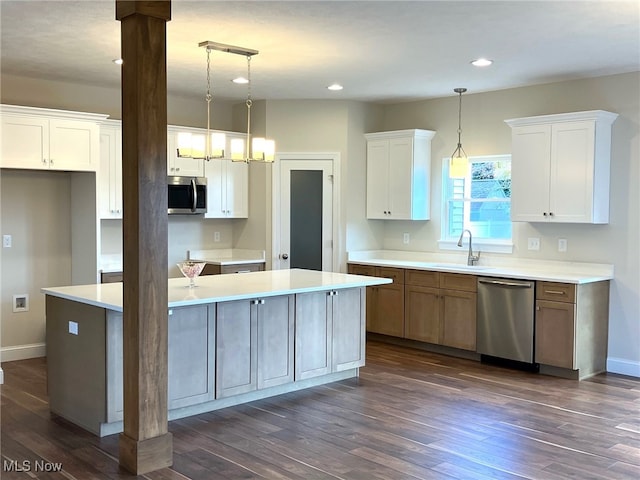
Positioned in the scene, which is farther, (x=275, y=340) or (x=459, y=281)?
(x=459, y=281)

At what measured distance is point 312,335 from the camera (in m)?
5.14

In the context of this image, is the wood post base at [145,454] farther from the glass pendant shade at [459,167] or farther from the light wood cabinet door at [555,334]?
the glass pendant shade at [459,167]

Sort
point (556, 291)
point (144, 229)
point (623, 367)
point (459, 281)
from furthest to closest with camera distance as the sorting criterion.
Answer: point (459, 281), point (623, 367), point (556, 291), point (144, 229)

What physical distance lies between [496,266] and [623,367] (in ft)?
4.95

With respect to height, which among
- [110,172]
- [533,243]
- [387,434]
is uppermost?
[110,172]

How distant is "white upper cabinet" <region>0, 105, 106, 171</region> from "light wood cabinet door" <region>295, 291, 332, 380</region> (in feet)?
8.15

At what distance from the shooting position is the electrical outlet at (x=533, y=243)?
6.34m

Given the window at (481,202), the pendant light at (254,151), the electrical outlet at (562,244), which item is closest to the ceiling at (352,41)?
the pendant light at (254,151)

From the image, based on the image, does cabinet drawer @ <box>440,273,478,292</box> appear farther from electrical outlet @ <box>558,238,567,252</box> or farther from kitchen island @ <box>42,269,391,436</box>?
kitchen island @ <box>42,269,391,436</box>

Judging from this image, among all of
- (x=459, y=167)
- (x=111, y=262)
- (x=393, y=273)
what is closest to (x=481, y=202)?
(x=459, y=167)

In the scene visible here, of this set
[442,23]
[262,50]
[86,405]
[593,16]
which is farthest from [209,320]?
[593,16]

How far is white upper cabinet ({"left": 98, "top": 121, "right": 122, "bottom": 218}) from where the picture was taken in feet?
20.6

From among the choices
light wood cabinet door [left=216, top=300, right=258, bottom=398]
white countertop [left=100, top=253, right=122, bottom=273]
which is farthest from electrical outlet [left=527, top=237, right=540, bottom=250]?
white countertop [left=100, top=253, right=122, bottom=273]

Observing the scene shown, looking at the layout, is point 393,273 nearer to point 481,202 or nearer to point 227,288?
point 481,202
